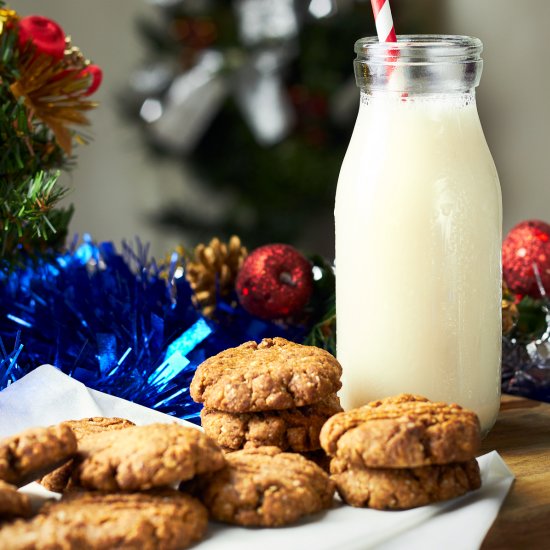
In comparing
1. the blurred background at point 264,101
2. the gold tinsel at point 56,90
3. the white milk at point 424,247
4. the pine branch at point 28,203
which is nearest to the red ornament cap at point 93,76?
the gold tinsel at point 56,90

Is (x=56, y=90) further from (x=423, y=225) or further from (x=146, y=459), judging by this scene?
(x=146, y=459)

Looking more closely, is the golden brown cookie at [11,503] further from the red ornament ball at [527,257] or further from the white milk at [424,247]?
the red ornament ball at [527,257]

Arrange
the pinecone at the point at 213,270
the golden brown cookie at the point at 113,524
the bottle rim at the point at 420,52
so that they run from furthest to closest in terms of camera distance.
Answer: the pinecone at the point at 213,270 < the bottle rim at the point at 420,52 < the golden brown cookie at the point at 113,524

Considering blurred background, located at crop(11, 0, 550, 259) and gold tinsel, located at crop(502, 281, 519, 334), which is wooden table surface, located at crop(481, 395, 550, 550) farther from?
blurred background, located at crop(11, 0, 550, 259)

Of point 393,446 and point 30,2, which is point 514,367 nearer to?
point 393,446

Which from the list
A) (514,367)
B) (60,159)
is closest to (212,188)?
(60,159)

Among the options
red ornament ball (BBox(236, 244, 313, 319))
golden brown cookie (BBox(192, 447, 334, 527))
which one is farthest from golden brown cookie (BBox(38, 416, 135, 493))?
red ornament ball (BBox(236, 244, 313, 319))
